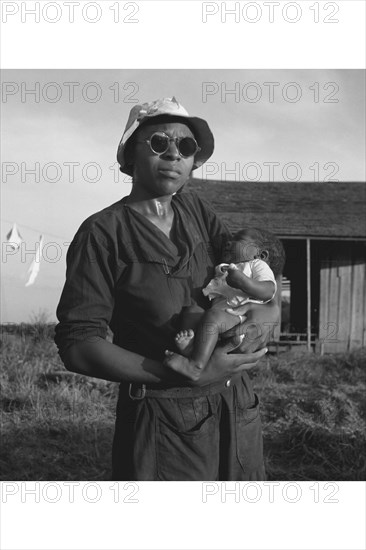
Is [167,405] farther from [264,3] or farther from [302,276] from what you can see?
[302,276]

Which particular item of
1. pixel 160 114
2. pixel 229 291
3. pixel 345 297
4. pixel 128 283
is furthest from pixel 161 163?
pixel 345 297

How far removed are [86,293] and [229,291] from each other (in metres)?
0.59

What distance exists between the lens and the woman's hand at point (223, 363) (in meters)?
2.15

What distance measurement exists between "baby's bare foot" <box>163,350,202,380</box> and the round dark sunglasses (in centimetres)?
78

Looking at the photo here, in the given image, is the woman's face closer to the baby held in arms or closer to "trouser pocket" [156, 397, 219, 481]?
the baby held in arms

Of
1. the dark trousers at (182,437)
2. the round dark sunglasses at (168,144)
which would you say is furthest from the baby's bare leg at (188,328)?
the round dark sunglasses at (168,144)

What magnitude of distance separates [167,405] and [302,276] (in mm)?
12077

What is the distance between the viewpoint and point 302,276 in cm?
1393

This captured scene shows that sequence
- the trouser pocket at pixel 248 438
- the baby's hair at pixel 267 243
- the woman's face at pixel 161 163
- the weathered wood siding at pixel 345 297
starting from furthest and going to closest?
the weathered wood siding at pixel 345 297, the baby's hair at pixel 267 243, the trouser pocket at pixel 248 438, the woman's face at pixel 161 163

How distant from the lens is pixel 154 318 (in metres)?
2.19

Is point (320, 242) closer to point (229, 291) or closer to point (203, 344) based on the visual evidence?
point (229, 291)

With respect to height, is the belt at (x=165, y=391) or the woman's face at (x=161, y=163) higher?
the woman's face at (x=161, y=163)

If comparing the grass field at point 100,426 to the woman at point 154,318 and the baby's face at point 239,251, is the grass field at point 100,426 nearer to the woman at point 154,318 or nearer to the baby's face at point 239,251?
the woman at point 154,318

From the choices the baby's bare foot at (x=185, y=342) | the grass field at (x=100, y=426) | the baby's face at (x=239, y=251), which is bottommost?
the grass field at (x=100, y=426)
